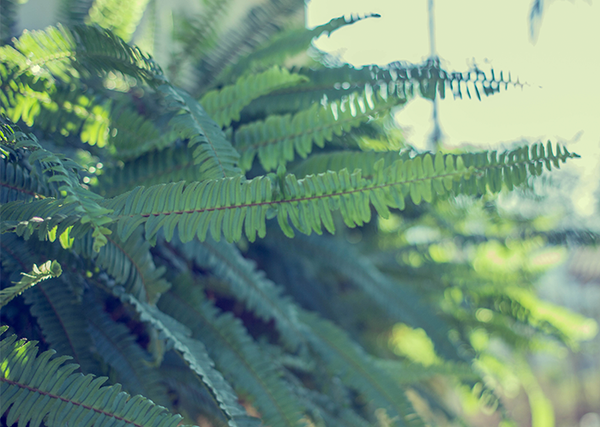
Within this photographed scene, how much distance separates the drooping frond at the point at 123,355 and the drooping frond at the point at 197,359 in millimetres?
61

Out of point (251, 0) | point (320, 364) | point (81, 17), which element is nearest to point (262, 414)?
point (320, 364)

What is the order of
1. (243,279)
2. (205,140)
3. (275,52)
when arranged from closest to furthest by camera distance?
(205,140) < (243,279) < (275,52)

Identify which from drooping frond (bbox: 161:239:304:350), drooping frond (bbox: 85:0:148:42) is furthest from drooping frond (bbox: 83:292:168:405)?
drooping frond (bbox: 85:0:148:42)

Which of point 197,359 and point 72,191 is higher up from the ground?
point 72,191

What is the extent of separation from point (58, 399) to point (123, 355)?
5.1 inches

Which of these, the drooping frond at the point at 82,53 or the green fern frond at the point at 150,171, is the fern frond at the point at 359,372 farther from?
the drooping frond at the point at 82,53

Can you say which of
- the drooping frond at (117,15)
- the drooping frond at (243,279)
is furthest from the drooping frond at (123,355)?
the drooping frond at (117,15)

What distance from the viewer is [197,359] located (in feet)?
1.22

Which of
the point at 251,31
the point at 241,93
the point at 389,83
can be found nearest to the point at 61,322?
the point at 241,93

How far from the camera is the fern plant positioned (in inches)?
11.8

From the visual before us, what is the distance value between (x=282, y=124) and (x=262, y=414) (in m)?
0.31

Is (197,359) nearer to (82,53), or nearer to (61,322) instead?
(61,322)

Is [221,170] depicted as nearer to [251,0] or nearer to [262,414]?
[262,414]

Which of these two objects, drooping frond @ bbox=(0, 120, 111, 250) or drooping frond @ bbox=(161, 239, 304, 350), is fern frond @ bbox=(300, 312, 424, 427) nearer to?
drooping frond @ bbox=(161, 239, 304, 350)
